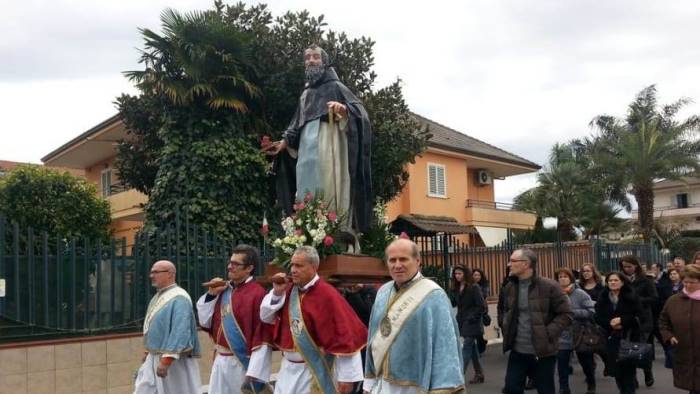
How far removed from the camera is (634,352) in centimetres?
889

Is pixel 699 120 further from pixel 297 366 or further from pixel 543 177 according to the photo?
pixel 297 366

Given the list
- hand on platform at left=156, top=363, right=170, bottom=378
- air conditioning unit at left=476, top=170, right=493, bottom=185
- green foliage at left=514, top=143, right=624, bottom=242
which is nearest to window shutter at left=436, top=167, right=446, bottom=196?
air conditioning unit at left=476, top=170, right=493, bottom=185

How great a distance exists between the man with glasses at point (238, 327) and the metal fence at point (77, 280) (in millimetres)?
2011

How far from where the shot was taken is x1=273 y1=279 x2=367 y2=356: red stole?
5.72 metres

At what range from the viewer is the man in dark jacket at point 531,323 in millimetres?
7191

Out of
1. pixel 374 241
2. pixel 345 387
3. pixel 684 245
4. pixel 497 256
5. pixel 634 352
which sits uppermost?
pixel 374 241

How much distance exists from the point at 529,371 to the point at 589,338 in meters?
2.62

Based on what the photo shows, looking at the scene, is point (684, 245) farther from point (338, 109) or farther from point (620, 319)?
point (338, 109)

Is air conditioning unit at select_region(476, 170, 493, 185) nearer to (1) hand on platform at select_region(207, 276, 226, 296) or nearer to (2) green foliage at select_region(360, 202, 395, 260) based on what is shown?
(2) green foliage at select_region(360, 202, 395, 260)

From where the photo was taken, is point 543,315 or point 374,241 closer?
point 543,315

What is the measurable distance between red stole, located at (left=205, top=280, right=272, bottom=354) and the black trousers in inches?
92.1

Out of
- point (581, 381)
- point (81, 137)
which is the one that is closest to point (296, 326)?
point (581, 381)

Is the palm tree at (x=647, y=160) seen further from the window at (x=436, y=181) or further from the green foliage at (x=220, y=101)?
the green foliage at (x=220, y=101)

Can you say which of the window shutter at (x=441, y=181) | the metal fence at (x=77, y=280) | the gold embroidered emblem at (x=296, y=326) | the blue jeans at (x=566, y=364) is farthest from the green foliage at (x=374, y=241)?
the window shutter at (x=441, y=181)
